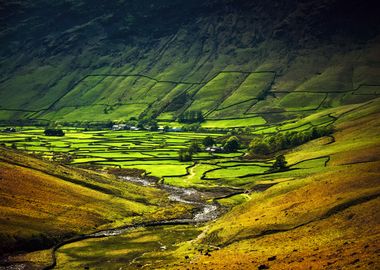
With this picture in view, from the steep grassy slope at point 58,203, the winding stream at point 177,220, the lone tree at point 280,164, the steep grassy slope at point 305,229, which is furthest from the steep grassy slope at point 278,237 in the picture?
the lone tree at point 280,164

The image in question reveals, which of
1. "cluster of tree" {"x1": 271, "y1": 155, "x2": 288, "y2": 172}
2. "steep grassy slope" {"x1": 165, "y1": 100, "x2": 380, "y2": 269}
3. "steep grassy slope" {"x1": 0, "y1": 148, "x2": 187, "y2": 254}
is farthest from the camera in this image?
"cluster of tree" {"x1": 271, "y1": 155, "x2": 288, "y2": 172}

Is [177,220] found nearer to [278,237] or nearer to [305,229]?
[278,237]

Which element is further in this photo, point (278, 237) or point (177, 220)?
point (177, 220)

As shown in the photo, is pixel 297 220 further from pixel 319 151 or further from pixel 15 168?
pixel 319 151

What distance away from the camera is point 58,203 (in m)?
115

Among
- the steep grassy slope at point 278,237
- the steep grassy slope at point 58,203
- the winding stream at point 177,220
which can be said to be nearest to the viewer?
the steep grassy slope at point 278,237

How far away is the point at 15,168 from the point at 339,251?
83604 millimetres

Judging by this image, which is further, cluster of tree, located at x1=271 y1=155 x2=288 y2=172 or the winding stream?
cluster of tree, located at x1=271 y1=155 x2=288 y2=172

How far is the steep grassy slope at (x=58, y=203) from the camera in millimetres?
97000

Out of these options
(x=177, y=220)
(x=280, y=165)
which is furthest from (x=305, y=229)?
(x=280, y=165)

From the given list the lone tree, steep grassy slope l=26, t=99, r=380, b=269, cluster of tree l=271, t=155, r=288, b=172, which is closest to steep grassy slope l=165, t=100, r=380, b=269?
steep grassy slope l=26, t=99, r=380, b=269

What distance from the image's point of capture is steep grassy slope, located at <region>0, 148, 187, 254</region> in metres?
97.0

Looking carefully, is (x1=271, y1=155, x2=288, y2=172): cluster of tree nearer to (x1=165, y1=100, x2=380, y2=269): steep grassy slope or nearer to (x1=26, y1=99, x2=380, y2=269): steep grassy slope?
(x1=26, y1=99, x2=380, y2=269): steep grassy slope

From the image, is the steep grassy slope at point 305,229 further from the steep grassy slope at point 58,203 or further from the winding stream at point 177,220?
the steep grassy slope at point 58,203
